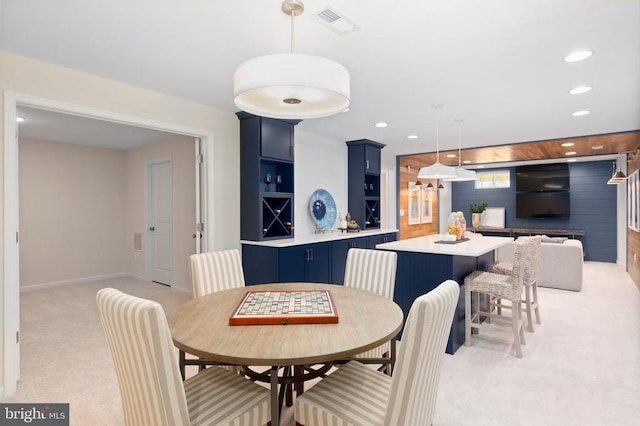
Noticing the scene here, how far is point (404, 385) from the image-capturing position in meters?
1.21

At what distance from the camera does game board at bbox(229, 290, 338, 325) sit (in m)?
1.64

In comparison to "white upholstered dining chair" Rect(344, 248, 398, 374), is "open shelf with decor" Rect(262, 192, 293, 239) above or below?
above

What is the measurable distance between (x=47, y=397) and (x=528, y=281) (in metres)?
4.09

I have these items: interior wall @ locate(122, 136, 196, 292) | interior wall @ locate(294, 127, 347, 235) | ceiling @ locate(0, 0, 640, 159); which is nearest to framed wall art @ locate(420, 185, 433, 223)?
interior wall @ locate(294, 127, 347, 235)

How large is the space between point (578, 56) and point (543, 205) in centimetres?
732

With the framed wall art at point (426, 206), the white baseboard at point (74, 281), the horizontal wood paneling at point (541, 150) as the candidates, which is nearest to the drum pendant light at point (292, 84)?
the horizontal wood paneling at point (541, 150)

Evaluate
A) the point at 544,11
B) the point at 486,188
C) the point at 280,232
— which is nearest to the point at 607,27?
the point at 544,11

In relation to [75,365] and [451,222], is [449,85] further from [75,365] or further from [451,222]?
[75,365]

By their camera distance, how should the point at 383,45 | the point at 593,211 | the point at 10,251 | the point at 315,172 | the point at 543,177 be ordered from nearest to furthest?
the point at 383,45
the point at 10,251
the point at 315,172
the point at 593,211
the point at 543,177

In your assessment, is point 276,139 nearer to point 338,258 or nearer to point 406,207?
point 338,258

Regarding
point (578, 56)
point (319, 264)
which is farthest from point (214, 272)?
point (578, 56)

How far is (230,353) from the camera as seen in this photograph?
4.33 ft

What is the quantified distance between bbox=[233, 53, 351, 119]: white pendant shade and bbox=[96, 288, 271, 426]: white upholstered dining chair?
0.95 meters

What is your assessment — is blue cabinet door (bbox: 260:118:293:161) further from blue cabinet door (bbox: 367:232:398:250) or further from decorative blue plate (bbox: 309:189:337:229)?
blue cabinet door (bbox: 367:232:398:250)
